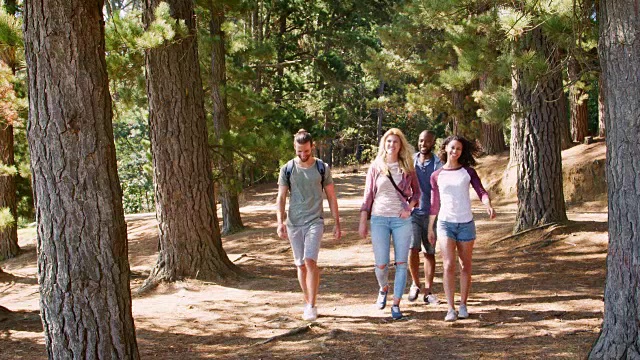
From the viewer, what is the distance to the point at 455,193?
6.26m

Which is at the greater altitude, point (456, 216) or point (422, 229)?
point (456, 216)

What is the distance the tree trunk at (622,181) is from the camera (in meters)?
4.19

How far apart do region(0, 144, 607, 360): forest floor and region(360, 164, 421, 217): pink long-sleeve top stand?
116 cm

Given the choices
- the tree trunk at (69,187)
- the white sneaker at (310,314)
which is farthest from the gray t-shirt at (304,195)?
the tree trunk at (69,187)

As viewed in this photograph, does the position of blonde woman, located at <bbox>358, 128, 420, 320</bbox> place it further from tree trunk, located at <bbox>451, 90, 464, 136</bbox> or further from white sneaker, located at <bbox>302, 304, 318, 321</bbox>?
tree trunk, located at <bbox>451, 90, 464, 136</bbox>

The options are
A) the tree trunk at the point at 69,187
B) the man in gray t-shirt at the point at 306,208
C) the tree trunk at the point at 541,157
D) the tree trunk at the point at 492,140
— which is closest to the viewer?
the tree trunk at the point at 69,187

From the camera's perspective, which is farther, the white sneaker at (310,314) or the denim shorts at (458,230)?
the white sneaker at (310,314)

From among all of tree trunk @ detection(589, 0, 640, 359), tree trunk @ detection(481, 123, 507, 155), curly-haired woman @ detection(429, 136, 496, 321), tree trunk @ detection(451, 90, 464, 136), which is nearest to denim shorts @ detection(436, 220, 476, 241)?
curly-haired woman @ detection(429, 136, 496, 321)

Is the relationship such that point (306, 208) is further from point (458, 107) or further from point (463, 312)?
point (458, 107)

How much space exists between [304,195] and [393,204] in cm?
89

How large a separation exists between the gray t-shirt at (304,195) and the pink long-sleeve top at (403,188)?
0.48m

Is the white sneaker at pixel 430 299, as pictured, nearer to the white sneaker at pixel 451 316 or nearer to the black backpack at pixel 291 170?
the white sneaker at pixel 451 316

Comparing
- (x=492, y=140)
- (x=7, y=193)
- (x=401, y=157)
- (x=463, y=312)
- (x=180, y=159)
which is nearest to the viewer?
(x=463, y=312)

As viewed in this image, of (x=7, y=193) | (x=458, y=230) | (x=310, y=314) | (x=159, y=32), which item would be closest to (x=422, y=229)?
(x=458, y=230)
